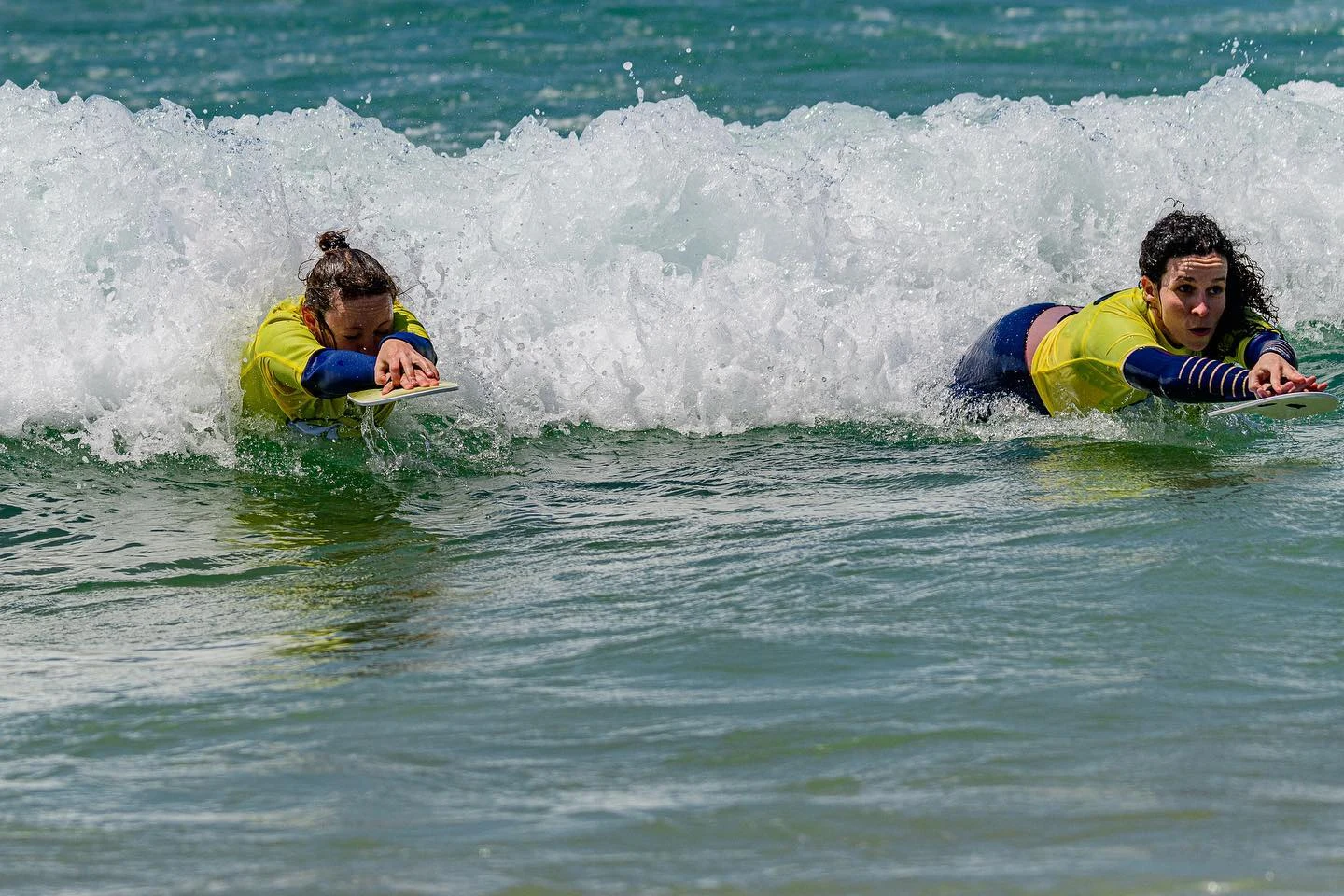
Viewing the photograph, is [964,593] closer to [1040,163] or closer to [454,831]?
[454,831]

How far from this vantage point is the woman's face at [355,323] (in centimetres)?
649

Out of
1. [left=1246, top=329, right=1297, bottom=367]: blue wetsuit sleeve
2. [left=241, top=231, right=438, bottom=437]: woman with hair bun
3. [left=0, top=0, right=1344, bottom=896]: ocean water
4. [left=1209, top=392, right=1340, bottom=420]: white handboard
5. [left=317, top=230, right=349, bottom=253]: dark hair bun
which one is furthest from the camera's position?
[left=317, top=230, right=349, bottom=253]: dark hair bun

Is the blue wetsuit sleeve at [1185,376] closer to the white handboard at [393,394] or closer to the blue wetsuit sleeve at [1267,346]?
the blue wetsuit sleeve at [1267,346]

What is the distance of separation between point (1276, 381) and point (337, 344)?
3.66 metres

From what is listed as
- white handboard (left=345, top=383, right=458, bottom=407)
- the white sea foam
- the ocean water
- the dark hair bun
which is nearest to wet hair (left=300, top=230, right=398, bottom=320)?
the dark hair bun

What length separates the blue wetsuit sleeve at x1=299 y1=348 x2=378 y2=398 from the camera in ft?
20.5

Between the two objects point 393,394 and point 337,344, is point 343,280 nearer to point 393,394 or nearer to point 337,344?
point 337,344

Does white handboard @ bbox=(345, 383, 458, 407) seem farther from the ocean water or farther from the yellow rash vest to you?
the ocean water

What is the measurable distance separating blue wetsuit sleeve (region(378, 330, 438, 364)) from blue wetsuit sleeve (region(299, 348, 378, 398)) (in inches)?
5.6

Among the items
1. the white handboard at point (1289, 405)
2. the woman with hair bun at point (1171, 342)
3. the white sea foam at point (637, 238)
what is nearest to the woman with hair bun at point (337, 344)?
the white sea foam at point (637, 238)

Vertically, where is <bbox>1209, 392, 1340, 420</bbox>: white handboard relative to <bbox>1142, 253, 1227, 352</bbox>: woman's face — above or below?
below

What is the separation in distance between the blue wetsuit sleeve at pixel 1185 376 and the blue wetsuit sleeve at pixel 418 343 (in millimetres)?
2746

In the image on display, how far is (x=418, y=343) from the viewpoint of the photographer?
6438mm

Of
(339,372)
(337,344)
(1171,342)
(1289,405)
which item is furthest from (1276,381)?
(337,344)
